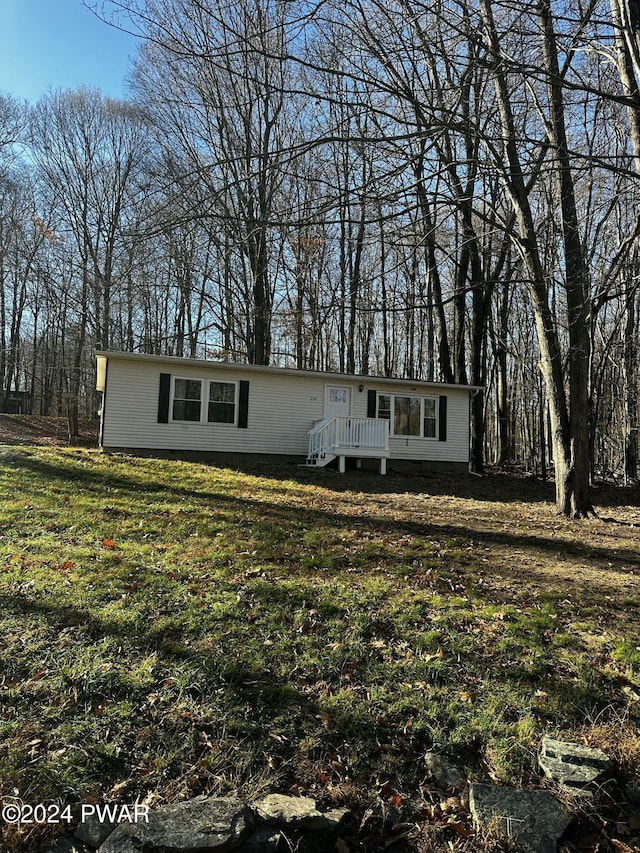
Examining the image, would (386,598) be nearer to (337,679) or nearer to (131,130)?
(337,679)

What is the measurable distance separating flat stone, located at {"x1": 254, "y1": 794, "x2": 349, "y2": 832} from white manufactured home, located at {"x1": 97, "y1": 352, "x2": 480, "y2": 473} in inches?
419

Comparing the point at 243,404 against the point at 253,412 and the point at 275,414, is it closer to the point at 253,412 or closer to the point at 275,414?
the point at 253,412

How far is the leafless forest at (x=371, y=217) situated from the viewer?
3.73m

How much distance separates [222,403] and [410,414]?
19.2 feet

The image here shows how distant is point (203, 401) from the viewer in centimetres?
1357

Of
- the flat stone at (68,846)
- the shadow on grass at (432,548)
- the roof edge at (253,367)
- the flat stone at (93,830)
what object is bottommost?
the flat stone at (68,846)

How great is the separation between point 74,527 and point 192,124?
15.5 metres

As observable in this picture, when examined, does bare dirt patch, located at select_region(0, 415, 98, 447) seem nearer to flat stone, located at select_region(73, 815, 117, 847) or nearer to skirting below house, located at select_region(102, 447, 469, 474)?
skirting below house, located at select_region(102, 447, 469, 474)

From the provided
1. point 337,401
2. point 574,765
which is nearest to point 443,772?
point 574,765

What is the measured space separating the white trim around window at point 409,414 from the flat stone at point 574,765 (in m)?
12.4

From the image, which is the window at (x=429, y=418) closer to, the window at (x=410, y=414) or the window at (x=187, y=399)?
the window at (x=410, y=414)

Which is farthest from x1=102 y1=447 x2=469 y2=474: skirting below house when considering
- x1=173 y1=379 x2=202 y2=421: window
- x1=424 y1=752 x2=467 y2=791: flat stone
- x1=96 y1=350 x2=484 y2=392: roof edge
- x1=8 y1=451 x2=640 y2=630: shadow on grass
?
x1=424 y1=752 x2=467 y2=791: flat stone

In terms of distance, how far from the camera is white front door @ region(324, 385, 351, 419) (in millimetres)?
14641

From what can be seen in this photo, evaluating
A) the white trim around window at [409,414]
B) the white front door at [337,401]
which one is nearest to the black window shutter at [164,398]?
the white front door at [337,401]
